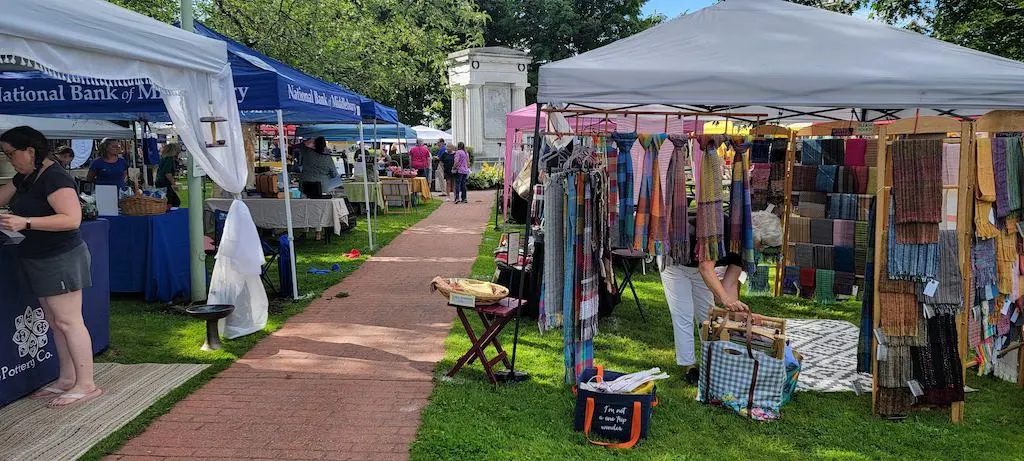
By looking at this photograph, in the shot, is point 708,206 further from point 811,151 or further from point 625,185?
point 811,151

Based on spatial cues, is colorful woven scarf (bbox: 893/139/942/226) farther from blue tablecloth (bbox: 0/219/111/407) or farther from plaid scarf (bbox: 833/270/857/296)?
blue tablecloth (bbox: 0/219/111/407)

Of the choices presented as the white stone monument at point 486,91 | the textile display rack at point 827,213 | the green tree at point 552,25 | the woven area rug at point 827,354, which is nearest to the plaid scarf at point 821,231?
the textile display rack at point 827,213

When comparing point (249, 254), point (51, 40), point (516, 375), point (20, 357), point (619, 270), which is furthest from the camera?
point (619, 270)

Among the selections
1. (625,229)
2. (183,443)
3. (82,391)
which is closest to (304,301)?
(82,391)

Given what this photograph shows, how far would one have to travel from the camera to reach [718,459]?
387cm

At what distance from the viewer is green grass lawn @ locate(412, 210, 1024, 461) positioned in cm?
394

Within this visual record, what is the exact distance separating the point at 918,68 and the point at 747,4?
4.43 ft

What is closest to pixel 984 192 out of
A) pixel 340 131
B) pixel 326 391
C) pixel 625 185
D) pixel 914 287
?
pixel 914 287

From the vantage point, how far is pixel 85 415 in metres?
4.40

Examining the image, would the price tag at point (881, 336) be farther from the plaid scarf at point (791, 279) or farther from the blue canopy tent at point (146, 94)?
the blue canopy tent at point (146, 94)

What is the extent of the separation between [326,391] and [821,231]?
5.01 metres

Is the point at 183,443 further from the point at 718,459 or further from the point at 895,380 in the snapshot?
the point at 895,380

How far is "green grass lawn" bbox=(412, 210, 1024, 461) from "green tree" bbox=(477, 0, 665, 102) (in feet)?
85.4

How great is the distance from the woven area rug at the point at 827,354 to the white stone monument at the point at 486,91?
1661 cm
